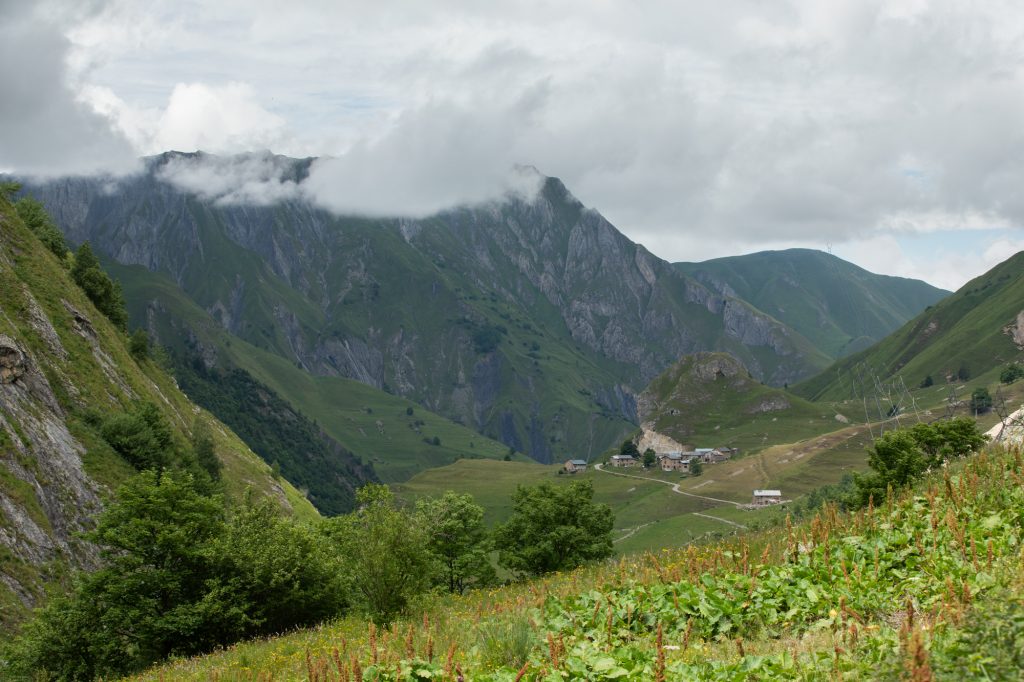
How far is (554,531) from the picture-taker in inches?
2480

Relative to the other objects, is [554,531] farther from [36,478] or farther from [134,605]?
[36,478]

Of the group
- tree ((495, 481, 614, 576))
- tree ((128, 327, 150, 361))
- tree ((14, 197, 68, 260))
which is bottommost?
tree ((495, 481, 614, 576))

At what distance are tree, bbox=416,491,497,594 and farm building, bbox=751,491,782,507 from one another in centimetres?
13943

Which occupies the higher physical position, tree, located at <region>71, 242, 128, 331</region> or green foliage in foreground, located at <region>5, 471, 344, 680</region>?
tree, located at <region>71, 242, 128, 331</region>

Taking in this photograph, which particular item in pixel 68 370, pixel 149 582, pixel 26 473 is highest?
pixel 68 370

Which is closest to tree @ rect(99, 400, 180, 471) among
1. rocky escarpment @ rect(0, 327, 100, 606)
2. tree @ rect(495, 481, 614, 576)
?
rocky escarpment @ rect(0, 327, 100, 606)

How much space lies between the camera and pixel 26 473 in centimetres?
5406

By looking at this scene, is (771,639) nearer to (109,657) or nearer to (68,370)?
(109,657)

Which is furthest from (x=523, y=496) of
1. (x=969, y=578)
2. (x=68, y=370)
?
(x=969, y=578)

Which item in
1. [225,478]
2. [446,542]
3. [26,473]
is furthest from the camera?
[225,478]

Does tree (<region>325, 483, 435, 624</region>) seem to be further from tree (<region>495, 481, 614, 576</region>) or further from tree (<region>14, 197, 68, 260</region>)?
tree (<region>14, 197, 68, 260</region>)

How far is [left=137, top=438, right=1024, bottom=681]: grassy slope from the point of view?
9.90 metres

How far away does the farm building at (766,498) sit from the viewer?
189000 millimetres

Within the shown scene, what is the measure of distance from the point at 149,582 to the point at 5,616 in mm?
16454
